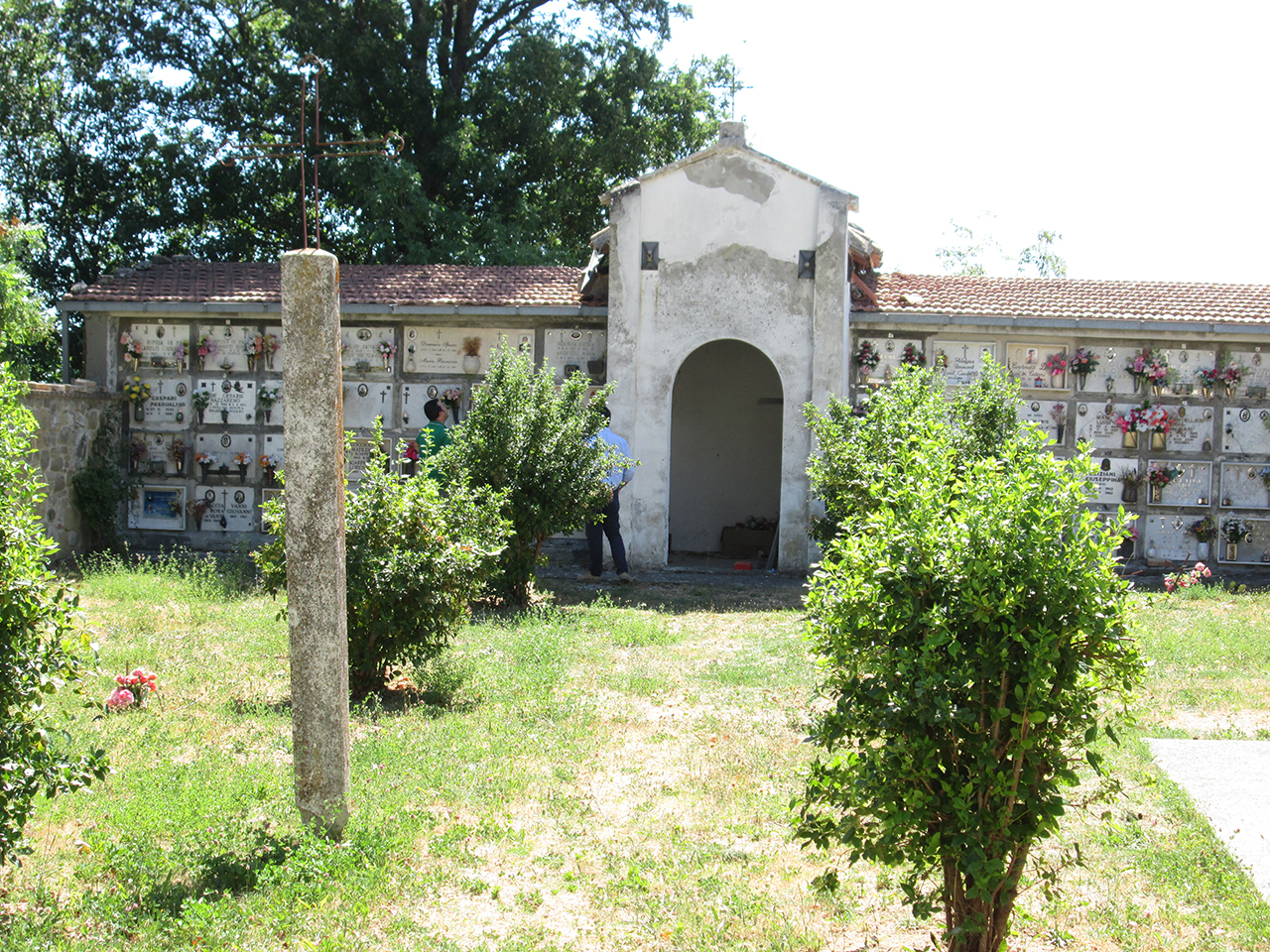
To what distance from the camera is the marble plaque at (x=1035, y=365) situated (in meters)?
13.4

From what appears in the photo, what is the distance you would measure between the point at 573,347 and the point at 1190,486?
8.05m

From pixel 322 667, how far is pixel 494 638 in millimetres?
4208

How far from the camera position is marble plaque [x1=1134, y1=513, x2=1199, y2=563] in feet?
43.8

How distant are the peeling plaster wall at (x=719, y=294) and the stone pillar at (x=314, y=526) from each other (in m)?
8.76

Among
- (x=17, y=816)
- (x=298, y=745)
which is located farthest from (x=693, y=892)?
(x=17, y=816)

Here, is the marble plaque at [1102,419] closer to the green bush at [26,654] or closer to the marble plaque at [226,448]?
the marble plaque at [226,448]

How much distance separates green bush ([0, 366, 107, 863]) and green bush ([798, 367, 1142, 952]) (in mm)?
2591

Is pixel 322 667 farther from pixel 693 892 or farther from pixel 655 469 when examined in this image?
pixel 655 469

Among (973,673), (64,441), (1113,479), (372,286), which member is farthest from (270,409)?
(973,673)

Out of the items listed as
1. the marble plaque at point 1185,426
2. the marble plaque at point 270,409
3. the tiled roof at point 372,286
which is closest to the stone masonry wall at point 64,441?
the tiled roof at point 372,286

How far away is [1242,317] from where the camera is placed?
42.9ft

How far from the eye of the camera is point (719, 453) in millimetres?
16844

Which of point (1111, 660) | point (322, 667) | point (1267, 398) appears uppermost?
point (1267, 398)

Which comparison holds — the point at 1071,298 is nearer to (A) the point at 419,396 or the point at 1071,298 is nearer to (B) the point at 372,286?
(A) the point at 419,396
